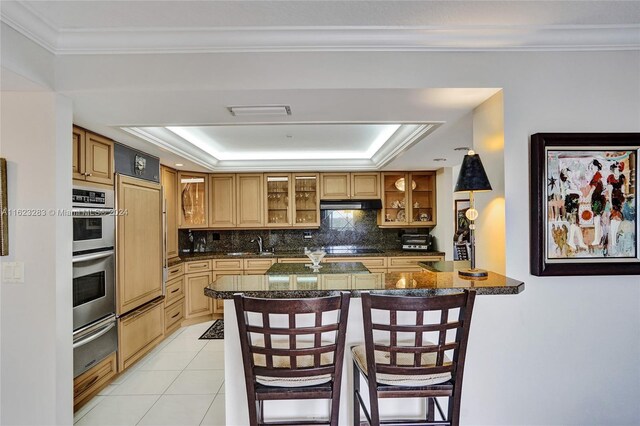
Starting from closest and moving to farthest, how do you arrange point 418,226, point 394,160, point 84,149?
point 84,149, point 394,160, point 418,226

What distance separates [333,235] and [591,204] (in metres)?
3.89

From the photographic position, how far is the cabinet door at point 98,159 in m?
2.71

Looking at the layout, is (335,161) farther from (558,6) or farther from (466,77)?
(558,6)

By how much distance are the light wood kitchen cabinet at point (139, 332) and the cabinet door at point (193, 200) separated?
5.00 feet

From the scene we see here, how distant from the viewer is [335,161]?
499 cm

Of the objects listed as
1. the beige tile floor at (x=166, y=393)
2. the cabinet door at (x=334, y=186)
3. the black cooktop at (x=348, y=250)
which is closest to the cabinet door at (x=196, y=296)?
the beige tile floor at (x=166, y=393)

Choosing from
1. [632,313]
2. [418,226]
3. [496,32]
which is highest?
[496,32]

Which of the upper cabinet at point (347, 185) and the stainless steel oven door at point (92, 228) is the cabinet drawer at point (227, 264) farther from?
the stainless steel oven door at point (92, 228)

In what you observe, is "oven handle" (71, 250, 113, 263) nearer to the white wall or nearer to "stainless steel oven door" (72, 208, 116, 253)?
"stainless steel oven door" (72, 208, 116, 253)

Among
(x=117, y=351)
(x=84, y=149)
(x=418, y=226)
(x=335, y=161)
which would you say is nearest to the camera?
(x=84, y=149)

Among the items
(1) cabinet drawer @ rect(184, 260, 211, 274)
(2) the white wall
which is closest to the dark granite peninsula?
(2) the white wall

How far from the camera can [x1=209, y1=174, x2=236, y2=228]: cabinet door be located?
206 inches

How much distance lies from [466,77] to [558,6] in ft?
1.66

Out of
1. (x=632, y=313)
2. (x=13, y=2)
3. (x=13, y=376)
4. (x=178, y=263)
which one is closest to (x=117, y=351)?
(x=13, y=376)
